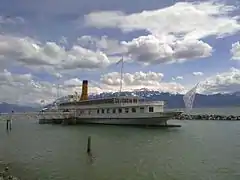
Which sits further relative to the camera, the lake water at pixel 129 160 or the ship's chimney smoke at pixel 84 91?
the ship's chimney smoke at pixel 84 91

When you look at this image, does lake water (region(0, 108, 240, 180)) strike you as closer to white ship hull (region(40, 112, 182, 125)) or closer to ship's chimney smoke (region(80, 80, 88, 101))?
white ship hull (region(40, 112, 182, 125))

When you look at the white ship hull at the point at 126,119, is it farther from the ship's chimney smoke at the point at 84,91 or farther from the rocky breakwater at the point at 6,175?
the rocky breakwater at the point at 6,175

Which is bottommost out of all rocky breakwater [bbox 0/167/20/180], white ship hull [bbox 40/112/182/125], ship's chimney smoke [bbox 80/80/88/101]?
rocky breakwater [bbox 0/167/20/180]

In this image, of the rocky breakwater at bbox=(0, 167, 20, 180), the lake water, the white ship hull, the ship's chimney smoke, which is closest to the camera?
the rocky breakwater at bbox=(0, 167, 20, 180)

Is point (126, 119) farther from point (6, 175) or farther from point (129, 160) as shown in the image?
point (6, 175)

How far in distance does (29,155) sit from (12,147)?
963 cm

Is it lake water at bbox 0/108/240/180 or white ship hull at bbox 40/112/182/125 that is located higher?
white ship hull at bbox 40/112/182/125

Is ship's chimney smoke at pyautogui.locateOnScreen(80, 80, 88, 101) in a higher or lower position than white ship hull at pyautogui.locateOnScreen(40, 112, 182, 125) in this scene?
higher

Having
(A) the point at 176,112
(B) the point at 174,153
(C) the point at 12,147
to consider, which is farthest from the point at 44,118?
(B) the point at 174,153

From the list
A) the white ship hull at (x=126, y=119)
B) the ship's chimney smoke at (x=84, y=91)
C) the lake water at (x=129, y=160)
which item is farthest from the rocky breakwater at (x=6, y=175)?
the ship's chimney smoke at (x=84, y=91)

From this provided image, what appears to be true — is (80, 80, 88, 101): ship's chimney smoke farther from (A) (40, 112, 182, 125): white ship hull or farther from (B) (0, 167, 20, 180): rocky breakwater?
(B) (0, 167, 20, 180): rocky breakwater

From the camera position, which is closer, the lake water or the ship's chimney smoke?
the lake water

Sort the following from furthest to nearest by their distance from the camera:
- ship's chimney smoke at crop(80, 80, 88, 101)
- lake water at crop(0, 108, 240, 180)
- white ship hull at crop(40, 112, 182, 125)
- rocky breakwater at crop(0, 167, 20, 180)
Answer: ship's chimney smoke at crop(80, 80, 88, 101)
white ship hull at crop(40, 112, 182, 125)
lake water at crop(0, 108, 240, 180)
rocky breakwater at crop(0, 167, 20, 180)

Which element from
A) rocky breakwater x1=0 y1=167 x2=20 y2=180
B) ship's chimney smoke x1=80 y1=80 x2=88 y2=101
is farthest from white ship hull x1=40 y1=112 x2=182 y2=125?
rocky breakwater x1=0 y1=167 x2=20 y2=180
